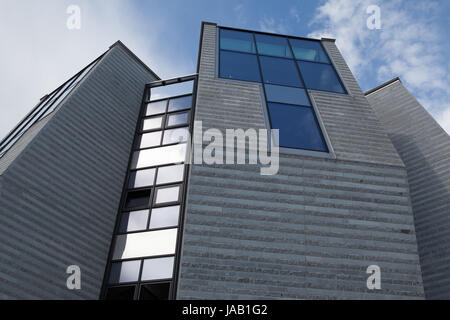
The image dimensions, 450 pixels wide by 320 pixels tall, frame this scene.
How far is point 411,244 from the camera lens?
943 cm

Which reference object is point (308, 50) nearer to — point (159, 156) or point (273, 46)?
point (273, 46)

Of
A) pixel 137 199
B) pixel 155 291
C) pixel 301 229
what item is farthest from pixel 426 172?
pixel 155 291

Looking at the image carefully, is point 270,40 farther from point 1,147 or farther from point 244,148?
point 1,147

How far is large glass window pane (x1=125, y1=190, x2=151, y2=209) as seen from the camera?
465 inches

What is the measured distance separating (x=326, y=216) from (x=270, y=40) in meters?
9.91

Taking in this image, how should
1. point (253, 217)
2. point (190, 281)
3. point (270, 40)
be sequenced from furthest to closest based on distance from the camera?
1. point (270, 40)
2. point (253, 217)
3. point (190, 281)

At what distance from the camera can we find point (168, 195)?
11.2 metres

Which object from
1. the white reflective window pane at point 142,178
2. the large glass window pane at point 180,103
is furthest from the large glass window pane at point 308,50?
the white reflective window pane at point 142,178

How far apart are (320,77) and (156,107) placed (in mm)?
6348

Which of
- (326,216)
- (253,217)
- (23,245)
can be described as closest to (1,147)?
(23,245)

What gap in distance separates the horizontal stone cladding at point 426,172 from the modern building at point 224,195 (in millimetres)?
55

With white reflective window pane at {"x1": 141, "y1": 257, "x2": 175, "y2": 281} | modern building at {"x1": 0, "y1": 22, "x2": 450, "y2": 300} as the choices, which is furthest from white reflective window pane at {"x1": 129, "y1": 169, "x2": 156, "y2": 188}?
white reflective window pane at {"x1": 141, "y1": 257, "x2": 175, "y2": 281}

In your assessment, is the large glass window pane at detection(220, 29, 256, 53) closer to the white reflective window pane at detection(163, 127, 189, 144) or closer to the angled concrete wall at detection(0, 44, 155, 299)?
the white reflective window pane at detection(163, 127, 189, 144)

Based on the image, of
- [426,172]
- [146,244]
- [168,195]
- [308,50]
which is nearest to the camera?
[146,244]
